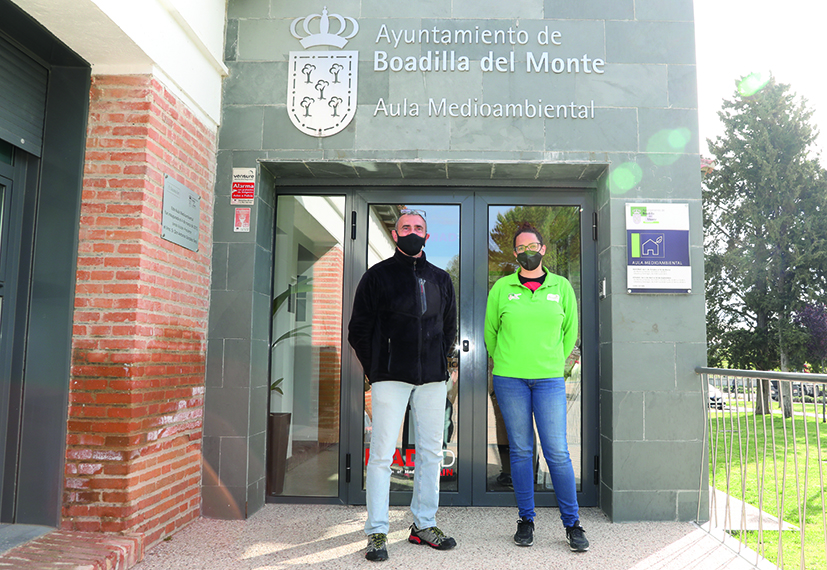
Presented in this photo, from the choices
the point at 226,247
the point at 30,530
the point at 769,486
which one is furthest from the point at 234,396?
the point at 769,486

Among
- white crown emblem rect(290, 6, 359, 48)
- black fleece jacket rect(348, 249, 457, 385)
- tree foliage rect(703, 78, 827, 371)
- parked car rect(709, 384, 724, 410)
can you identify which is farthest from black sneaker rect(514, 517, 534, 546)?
tree foliage rect(703, 78, 827, 371)

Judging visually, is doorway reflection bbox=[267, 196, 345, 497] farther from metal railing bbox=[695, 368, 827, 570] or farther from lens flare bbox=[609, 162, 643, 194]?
metal railing bbox=[695, 368, 827, 570]

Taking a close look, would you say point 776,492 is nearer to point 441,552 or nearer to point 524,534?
point 524,534

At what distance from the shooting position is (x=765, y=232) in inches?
816

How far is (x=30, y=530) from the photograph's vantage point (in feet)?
9.43

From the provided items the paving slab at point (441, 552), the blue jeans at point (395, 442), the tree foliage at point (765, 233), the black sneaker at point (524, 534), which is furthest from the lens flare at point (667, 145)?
the tree foliage at point (765, 233)

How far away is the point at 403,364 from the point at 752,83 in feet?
79.3

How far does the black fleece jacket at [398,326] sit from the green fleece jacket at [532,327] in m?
0.38

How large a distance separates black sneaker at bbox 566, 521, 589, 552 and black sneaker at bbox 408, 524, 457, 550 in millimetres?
648

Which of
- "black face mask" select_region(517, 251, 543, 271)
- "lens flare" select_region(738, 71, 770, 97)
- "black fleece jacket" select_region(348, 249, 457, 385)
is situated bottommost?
"black fleece jacket" select_region(348, 249, 457, 385)

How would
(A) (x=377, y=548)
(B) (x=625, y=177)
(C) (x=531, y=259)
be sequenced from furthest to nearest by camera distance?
(B) (x=625, y=177) → (C) (x=531, y=259) → (A) (x=377, y=548)

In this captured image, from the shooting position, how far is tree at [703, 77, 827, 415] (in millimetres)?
19969

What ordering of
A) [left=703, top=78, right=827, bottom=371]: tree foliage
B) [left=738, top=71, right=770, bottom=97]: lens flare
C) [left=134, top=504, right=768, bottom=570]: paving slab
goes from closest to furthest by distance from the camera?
[left=134, top=504, right=768, bottom=570]: paving slab < [left=703, top=78, right=827, bottom=371]: tree foliage < [left=738, top=71, right=770, bottom=97]: lens flare

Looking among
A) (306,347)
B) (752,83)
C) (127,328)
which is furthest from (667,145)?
(752,83)
